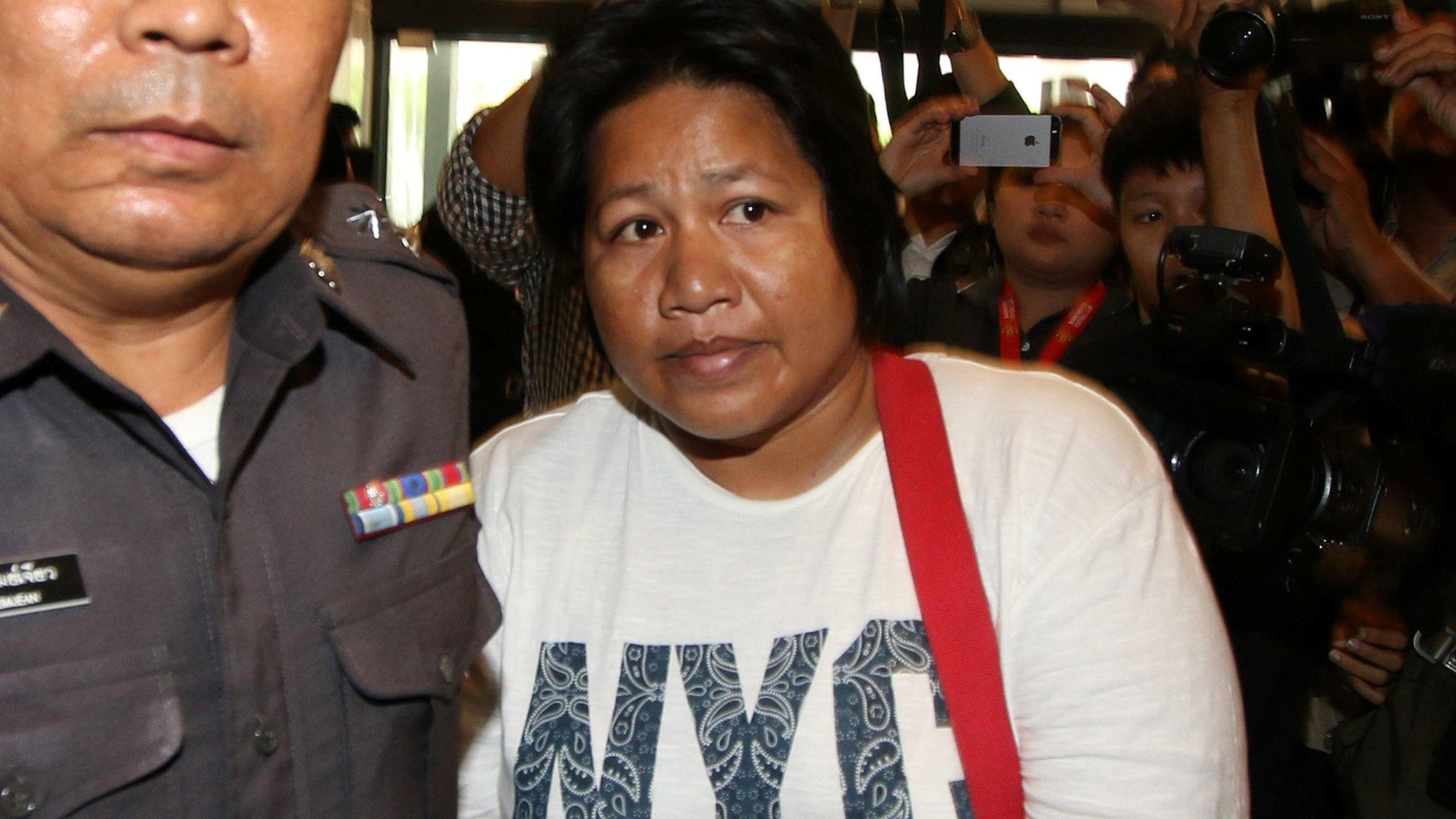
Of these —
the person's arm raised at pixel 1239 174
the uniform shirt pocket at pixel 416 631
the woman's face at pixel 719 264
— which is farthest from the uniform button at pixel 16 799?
the person's arm raised at pixel 1239 174

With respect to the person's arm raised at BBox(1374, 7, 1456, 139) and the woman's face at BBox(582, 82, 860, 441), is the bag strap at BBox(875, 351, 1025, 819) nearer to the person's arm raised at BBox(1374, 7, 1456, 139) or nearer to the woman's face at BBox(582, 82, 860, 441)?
the woman's face at BBox(582, 82, 860, 441)

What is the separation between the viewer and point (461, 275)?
280 cm

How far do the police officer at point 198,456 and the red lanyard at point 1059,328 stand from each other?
5.53ft

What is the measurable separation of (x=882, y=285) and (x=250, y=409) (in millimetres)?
732

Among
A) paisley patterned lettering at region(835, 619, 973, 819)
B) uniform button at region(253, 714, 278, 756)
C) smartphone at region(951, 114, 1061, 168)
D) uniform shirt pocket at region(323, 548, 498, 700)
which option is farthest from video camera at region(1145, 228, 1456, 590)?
uniform button at region(253, 714, 278, 756)

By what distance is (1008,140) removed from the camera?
7.83 ft

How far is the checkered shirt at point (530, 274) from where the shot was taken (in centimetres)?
183

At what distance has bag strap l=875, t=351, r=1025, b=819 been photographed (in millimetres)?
1278

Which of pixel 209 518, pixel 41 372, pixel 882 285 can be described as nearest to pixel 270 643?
pixel 209 518

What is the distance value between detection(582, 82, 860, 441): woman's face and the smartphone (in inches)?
39.9

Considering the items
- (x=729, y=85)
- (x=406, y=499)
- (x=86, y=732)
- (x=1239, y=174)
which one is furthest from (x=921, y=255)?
(x=86, y=732)

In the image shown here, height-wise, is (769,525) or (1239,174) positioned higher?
(1239,174)

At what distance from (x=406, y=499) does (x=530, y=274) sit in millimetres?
833

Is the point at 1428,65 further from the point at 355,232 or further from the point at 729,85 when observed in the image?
the point at 355,232
